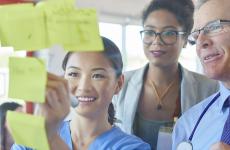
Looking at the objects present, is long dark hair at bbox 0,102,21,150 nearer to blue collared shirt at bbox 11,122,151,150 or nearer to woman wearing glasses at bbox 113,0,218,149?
blue collared shirt at bbox 11,122,151,150

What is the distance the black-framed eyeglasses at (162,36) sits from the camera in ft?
3.51

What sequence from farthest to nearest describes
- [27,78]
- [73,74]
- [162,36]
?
[162,36]
[73,74]
[27,78]

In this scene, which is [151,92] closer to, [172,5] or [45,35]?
[172,5]

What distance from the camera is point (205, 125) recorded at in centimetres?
86

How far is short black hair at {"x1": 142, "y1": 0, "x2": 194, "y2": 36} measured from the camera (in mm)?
1116

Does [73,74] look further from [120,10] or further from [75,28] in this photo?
[120,10]

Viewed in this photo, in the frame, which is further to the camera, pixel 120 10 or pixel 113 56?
pixel 120 10

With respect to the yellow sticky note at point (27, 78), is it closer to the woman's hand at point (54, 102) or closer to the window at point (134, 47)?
the woman's hand at point (54, 102)

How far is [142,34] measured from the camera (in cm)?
109

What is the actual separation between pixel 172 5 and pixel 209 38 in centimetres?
37

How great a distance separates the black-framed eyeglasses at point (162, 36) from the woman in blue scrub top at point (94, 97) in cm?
26

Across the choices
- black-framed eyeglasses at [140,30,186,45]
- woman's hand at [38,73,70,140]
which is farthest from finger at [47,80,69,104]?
black-framed eyeglasses at [140,30,186,45]

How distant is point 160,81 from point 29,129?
78cm

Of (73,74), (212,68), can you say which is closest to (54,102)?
(73,74)
